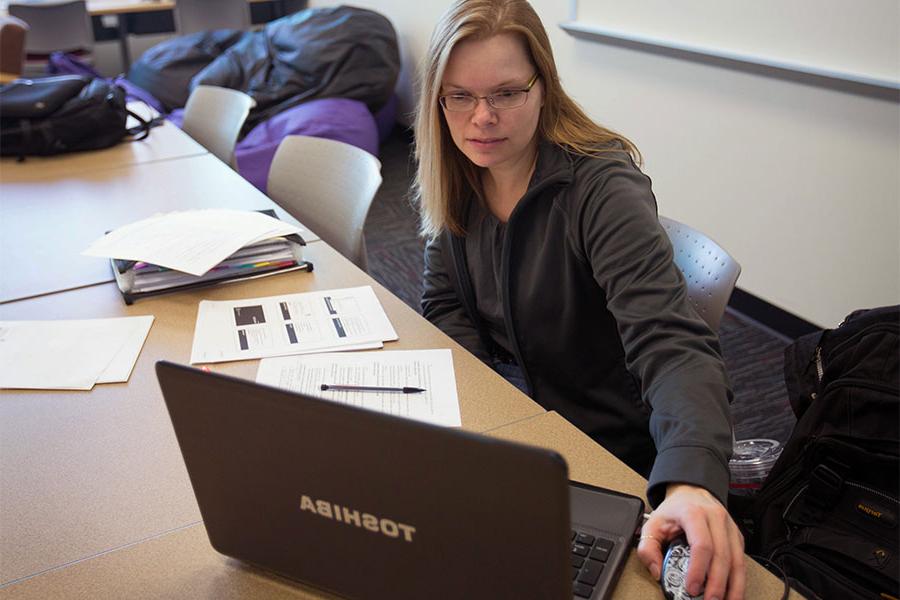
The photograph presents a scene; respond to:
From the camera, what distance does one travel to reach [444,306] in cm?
169

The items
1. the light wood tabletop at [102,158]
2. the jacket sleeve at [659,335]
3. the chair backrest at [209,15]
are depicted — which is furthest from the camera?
the chair backrest at [209,15]

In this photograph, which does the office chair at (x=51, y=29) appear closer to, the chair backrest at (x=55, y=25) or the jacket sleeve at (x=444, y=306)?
the chair backrest at (x=55, y=25)

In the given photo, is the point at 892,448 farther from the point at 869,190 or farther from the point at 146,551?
the point at 869,190

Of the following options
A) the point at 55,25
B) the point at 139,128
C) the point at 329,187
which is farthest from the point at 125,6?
the point at 329,187

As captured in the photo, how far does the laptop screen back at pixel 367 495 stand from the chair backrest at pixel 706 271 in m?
0.81

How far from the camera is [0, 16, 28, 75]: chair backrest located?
15.1 ft

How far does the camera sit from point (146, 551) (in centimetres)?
100

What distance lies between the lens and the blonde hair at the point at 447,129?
1.37 meters

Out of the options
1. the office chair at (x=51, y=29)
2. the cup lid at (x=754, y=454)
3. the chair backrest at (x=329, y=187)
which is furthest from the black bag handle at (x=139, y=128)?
the office chair at (x=51, y=29)

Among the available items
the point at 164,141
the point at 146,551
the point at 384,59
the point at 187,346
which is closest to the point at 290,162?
the point at 164,141

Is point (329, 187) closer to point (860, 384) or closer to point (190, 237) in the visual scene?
point (190, 237)

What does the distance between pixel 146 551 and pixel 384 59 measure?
4243 millimetres

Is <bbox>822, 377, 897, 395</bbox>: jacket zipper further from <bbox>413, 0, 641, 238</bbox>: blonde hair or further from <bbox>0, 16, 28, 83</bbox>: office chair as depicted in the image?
<bbox>0, 16, 28, 83</bbox>: office chair

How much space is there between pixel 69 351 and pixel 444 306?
27.0 inches
